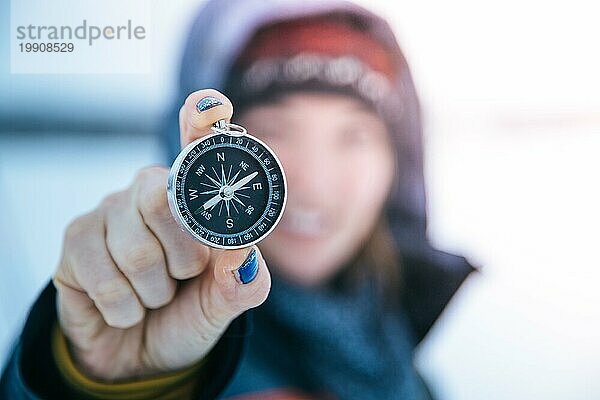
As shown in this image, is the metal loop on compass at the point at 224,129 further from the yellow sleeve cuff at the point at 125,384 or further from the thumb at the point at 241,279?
the yellow sleeve cuff at the point at 125,384

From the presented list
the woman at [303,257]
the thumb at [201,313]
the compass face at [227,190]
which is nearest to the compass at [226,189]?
the compass face at [227,190]

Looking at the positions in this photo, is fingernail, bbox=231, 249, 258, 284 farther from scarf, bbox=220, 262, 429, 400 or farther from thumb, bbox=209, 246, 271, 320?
scarf, bbox=220, 262, 429, 400

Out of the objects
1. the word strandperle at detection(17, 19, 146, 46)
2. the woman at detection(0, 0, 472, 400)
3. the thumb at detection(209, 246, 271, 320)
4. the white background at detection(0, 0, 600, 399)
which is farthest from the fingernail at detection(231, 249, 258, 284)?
the word strandperle at detection(17, 19, 146, 46)

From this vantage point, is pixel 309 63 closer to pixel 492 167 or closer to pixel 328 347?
pixel 492 167

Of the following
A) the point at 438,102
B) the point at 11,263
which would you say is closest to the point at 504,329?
the point at 438,102

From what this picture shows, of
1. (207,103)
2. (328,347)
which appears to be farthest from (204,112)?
(328,347)

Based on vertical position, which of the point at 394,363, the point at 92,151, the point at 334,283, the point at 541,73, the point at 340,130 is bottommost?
the point at 394,363

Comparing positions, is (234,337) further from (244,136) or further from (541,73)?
(541,73)
